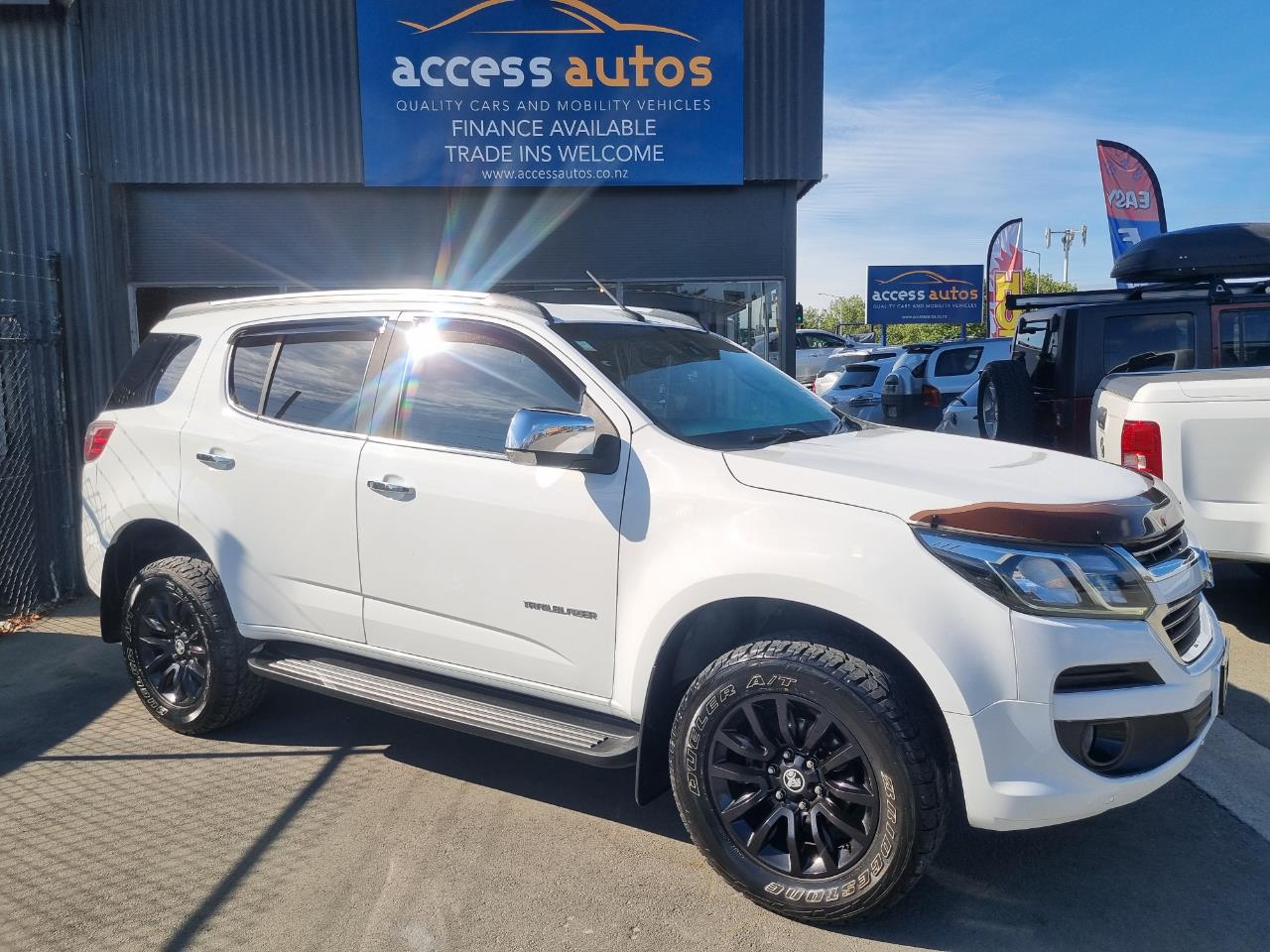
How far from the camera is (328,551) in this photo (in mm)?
3994

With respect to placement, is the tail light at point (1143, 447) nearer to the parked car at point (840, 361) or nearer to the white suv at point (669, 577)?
the white suv at point (669, 577)

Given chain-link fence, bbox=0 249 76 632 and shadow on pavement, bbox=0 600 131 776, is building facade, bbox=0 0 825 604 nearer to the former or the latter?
chain-link fence, bbox=0 249 76 632

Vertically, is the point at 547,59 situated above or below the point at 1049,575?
above

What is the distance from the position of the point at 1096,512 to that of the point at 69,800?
4.02m

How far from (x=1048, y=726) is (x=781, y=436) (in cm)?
140

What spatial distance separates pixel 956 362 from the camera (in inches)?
630

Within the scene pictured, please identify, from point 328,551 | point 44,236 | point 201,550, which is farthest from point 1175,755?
point 44,236

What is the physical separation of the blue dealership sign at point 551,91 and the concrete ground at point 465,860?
6.08m

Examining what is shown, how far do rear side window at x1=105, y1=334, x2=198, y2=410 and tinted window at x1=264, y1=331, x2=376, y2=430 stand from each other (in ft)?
2.23

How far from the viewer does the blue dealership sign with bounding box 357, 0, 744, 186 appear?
9000mm

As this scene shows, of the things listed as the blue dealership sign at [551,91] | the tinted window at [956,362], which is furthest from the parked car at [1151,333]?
the tinted window at [956,362]

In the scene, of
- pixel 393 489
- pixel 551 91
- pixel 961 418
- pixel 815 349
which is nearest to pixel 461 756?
pixel 393 489

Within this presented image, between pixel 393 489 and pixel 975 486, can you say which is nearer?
pixel 975 486

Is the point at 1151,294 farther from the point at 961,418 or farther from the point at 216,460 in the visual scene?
the point at 216,460
